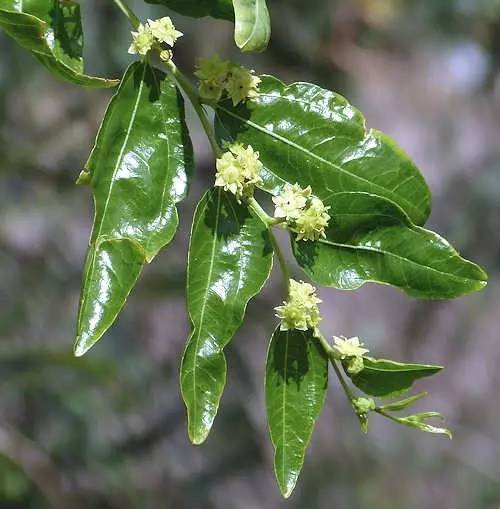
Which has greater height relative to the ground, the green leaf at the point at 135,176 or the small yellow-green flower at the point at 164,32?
the small yellow-green flower at the point at 164,32

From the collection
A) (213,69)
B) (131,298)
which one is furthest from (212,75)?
(131,298)

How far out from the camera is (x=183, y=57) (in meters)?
3.26

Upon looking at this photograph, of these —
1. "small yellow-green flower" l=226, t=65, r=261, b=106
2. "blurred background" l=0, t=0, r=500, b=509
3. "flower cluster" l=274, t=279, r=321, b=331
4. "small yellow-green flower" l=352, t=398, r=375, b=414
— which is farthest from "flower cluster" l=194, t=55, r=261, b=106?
"blurred background" l=0, t=0, r=500, b=509

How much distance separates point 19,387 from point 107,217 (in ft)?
5.55

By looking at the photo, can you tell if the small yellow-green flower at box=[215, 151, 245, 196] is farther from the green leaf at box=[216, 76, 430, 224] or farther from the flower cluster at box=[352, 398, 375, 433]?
the flower cluster at box=[352, 398, 375, 433]

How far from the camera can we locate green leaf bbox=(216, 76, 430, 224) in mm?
914

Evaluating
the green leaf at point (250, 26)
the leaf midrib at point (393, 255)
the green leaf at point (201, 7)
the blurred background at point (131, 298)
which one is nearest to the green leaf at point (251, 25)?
the green leaf at point (250, 26)

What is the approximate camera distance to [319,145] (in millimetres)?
927

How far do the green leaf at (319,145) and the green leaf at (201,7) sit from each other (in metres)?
0.09

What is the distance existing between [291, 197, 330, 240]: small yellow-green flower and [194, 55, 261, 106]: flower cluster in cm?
13

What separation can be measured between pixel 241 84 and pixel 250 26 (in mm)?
102

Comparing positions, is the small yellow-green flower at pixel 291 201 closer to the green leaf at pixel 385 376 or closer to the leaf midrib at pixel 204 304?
the leaf midrib at pixel 204 304

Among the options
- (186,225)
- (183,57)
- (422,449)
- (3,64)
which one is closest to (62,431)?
(186,225)

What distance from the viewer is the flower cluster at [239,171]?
2.91 feet
